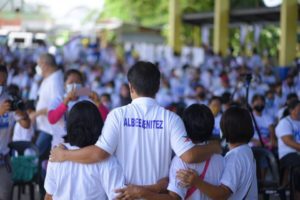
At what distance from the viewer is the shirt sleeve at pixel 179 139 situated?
3957 mm

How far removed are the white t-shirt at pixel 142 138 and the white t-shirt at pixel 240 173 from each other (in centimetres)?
40

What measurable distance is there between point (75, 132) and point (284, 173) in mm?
4258

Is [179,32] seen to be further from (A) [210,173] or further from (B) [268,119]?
(A) [210,173]

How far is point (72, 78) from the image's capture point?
725cm

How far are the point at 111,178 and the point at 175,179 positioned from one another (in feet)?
1.33

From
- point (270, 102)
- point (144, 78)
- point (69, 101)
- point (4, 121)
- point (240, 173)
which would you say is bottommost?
point (270, 102)

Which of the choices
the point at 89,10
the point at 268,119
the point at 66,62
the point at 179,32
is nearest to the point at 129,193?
the point at 268,119

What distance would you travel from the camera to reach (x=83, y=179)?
4.02m

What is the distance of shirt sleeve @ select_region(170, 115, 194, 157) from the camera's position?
13.0ft

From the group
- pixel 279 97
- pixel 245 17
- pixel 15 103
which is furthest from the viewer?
pixel 245 17

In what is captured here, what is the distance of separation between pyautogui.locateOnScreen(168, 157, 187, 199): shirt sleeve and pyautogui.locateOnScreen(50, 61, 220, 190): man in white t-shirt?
2.6 inches

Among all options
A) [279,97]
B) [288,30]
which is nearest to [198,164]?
[279,97]

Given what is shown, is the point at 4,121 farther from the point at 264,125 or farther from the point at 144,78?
the point at 264,125

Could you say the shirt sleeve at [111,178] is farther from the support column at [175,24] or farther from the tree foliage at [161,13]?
the tree foliage at [161,13]
